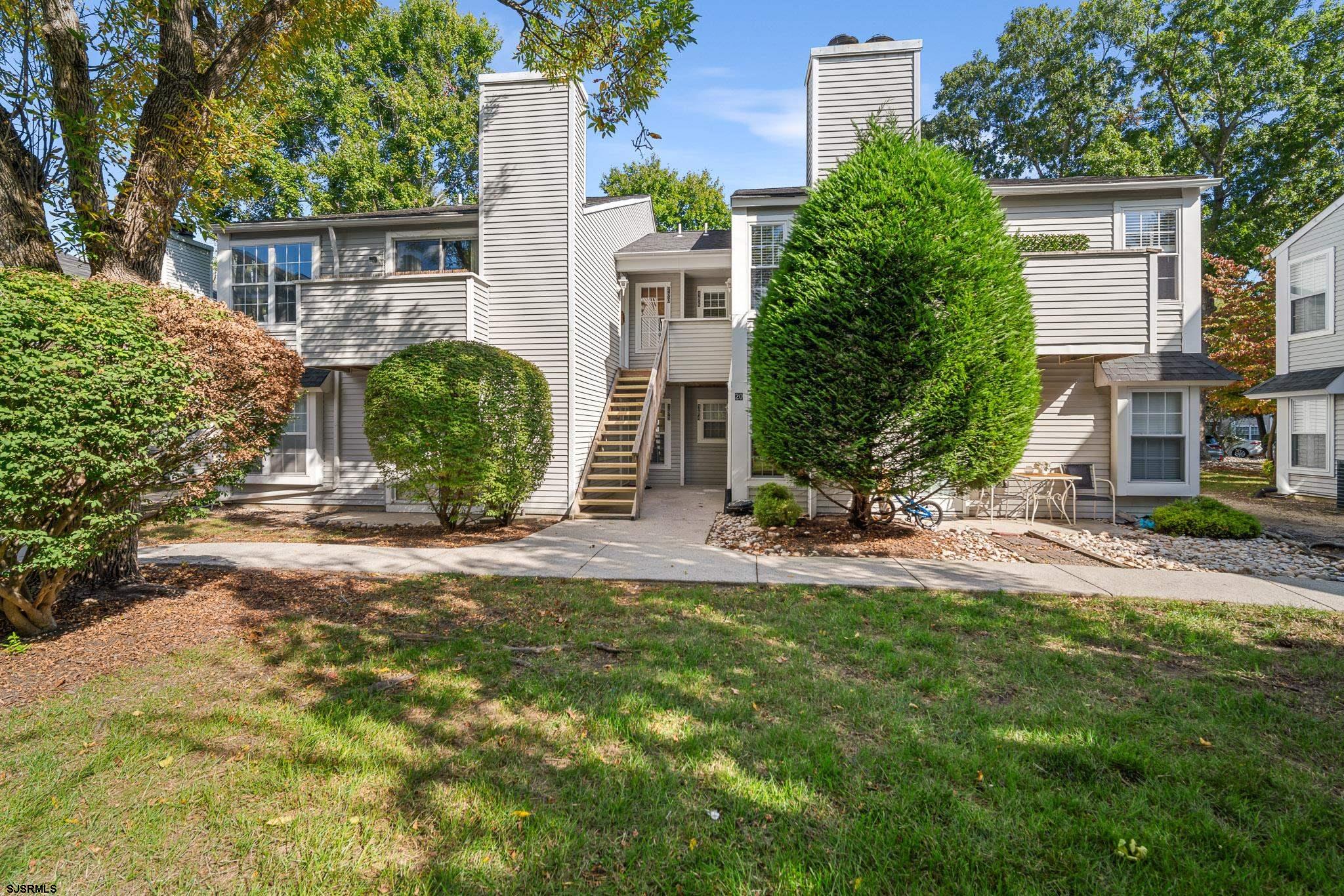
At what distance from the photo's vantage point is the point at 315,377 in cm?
1145

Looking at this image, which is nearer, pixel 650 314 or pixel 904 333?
pixel 904 333

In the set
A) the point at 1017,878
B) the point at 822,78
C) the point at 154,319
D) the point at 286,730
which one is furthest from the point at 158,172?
the point at 822,78

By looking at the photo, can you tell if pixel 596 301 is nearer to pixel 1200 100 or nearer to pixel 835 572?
pixel 835 572

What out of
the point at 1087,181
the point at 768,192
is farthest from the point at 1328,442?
the point at 768,192

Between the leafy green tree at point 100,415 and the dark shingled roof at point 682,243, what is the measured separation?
1032 centimetres

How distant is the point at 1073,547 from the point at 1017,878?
22.2 ft

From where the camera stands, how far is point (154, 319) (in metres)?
3.90

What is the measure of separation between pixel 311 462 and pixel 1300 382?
859 inches

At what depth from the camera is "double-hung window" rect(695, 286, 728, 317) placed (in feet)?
47.8

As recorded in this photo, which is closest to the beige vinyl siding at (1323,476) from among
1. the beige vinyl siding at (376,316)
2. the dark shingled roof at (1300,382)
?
the dark shingled roof at (1300,382)

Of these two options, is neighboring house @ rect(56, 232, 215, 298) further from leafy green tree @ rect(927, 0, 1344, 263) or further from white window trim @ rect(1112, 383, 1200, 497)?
leafy green tree @ rect(927, 0, 1344, 263)

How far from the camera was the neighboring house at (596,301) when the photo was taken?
32.1 ft

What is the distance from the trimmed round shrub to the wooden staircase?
2.04 m

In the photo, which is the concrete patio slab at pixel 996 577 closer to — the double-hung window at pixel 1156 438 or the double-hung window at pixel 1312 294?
the double-hung window at pixel 1156 438
